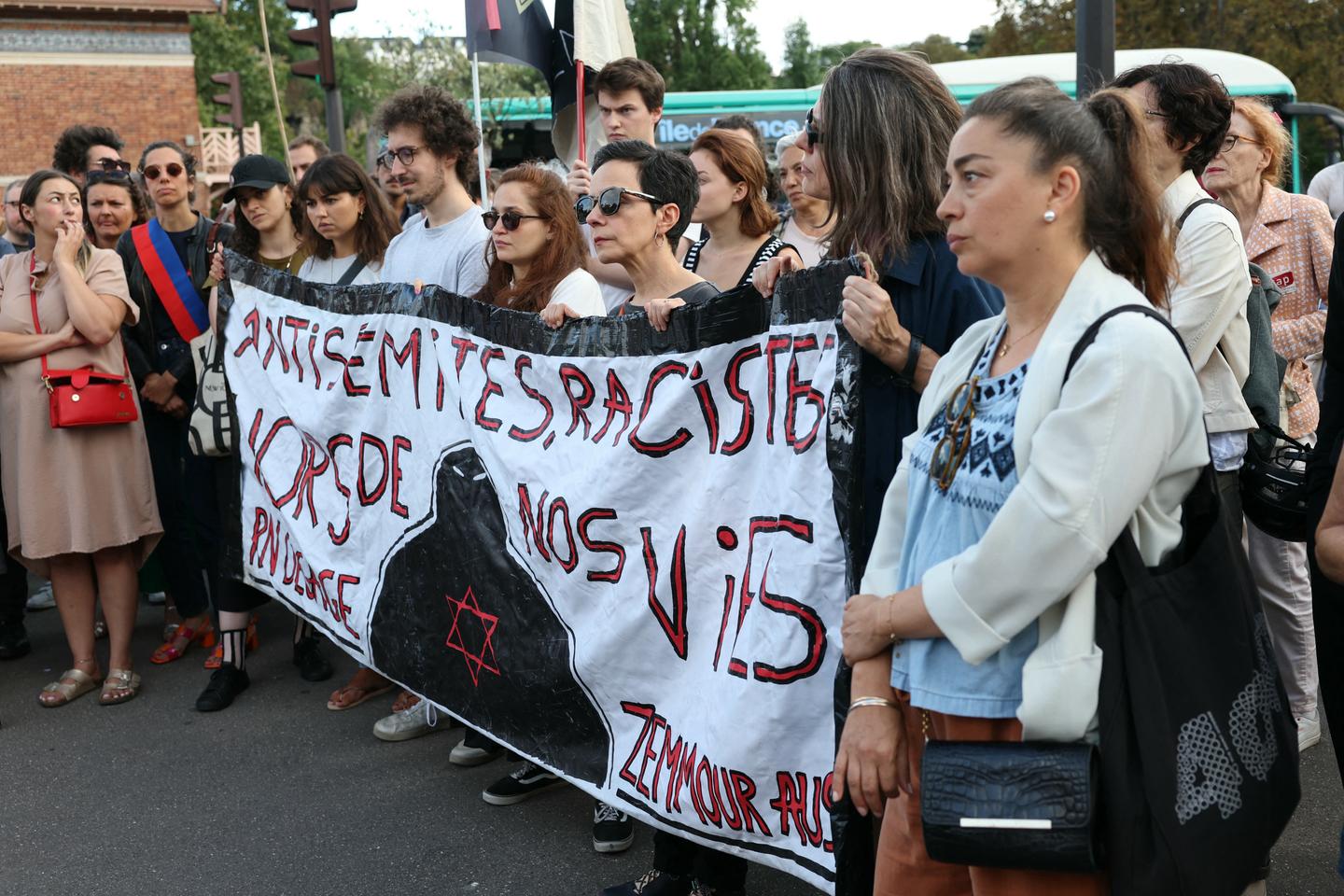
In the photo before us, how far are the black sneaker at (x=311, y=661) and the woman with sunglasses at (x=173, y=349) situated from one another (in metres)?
0.65

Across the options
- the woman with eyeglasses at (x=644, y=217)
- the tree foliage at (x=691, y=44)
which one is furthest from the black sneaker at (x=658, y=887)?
the tree foliage at (x=691, y=44)

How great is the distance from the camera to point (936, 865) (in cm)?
203

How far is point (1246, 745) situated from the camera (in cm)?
182

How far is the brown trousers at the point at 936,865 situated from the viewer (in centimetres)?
181

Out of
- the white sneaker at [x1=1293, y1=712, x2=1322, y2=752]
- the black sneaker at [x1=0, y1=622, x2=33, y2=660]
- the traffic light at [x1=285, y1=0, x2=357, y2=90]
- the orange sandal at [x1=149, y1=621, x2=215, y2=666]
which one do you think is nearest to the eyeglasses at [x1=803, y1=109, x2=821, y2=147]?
the white sneaker at [x1=1293, y1=712, x2=1322, y2=752]

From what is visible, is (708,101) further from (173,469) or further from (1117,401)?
(1117,401)

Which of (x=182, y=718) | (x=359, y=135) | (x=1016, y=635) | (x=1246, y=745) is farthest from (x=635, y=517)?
(x=359, y=135)

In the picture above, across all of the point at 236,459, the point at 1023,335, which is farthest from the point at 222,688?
the point at 1023,335

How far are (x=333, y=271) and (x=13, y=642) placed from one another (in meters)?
2.55

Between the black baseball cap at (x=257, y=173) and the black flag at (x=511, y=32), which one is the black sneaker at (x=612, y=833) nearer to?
the black baseball cap at (x=257, y=173)

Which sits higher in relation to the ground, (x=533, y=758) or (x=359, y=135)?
(x=359, y=135)

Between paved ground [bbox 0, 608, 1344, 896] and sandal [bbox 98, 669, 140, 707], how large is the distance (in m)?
0.05

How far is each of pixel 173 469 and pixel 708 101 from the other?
40.0ft

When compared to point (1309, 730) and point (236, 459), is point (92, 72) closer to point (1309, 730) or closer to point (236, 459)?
point (236, 459)
